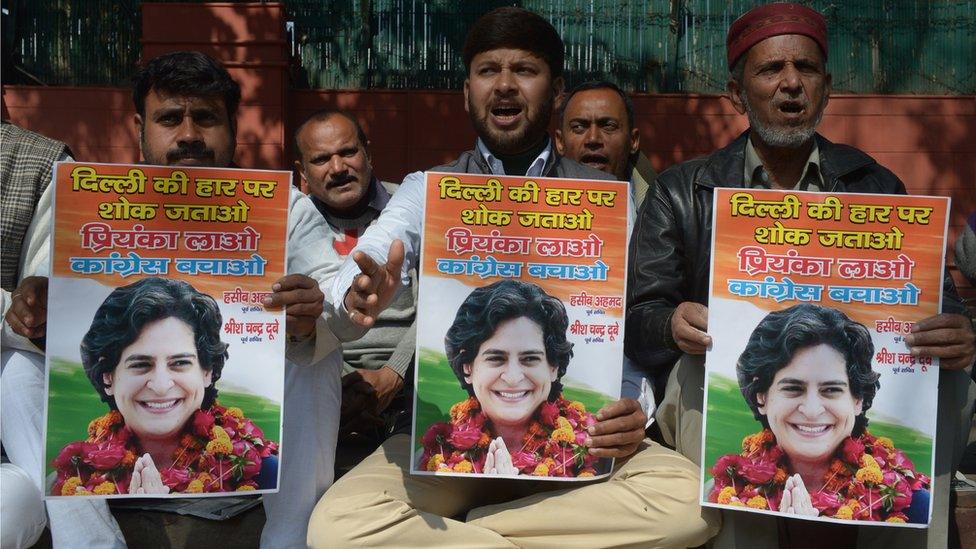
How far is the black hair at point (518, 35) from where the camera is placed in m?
3.41

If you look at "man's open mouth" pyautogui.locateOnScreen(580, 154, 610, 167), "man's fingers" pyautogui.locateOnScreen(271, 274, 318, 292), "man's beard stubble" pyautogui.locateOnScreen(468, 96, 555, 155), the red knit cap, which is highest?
the red knit cap

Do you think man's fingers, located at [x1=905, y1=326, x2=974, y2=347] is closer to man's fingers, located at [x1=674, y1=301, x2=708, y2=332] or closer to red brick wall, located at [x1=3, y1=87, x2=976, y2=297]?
man's fingers, located at [x1=674, y1=301, x2=708, y2=332]

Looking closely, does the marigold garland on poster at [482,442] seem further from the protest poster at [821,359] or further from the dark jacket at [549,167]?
the dark jacket at [549,167]

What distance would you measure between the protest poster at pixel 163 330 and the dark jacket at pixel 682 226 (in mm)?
1115

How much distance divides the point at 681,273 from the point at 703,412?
59 cm

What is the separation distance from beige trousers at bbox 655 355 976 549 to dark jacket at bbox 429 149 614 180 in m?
0.87

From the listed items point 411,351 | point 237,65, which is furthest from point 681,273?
point 237,65

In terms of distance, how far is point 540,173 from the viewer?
3537 mm

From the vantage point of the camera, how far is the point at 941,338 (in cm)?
268

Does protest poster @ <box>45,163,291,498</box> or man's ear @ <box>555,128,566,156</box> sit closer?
protest poster @ <box>45,163,291,498</box>

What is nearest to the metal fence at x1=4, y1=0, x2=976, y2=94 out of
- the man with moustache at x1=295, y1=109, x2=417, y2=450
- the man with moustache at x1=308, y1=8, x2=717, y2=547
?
the man with moustache at x1=295, y1=109, x2=417, y2=450

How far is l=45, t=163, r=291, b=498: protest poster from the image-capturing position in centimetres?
267

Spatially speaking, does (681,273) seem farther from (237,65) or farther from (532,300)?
(237,65)

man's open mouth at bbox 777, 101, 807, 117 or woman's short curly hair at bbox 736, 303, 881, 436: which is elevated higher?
man's open mouth at bbox 777, 101, 807, 117
